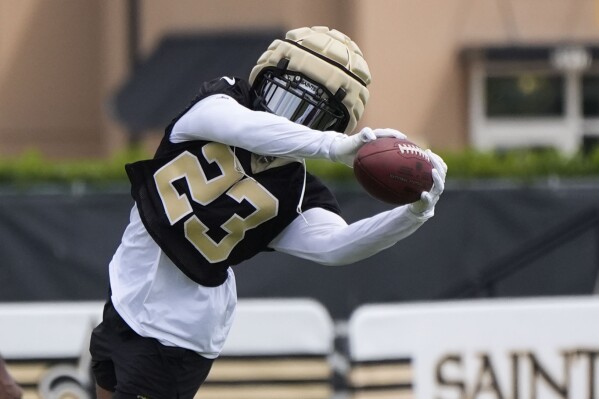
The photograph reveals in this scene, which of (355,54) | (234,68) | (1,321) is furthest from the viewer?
(234,68)

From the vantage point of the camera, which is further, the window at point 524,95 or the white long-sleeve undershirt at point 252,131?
the window at point 524,95

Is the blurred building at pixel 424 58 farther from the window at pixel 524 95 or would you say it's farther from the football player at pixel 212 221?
the football player at pixel 212 221

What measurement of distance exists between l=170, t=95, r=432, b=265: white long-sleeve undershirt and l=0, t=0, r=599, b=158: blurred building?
10319 millimetres

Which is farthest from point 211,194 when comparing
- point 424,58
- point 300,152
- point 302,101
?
point 424,58

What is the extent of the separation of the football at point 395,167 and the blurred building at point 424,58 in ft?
35.9

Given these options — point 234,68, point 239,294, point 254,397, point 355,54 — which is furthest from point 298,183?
point 234,68

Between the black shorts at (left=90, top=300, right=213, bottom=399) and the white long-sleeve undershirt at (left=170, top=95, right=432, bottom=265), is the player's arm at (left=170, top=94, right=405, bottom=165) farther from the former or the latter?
the black shorts at (left=90, top=300, right=213, bottom=399)

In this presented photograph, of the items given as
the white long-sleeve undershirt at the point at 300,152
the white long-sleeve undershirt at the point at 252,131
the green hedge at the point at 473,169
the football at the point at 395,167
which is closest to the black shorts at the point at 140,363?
the white long-sleeve undershirt at the point at 300,152

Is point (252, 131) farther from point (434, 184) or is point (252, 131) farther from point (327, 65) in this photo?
point (434, 184)

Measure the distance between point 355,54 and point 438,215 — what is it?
404 centimetres

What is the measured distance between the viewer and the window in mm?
15289

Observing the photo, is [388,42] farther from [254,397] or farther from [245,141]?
[245,141]

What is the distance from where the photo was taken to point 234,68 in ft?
47.7

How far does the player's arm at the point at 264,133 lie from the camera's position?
3547 millimetres
